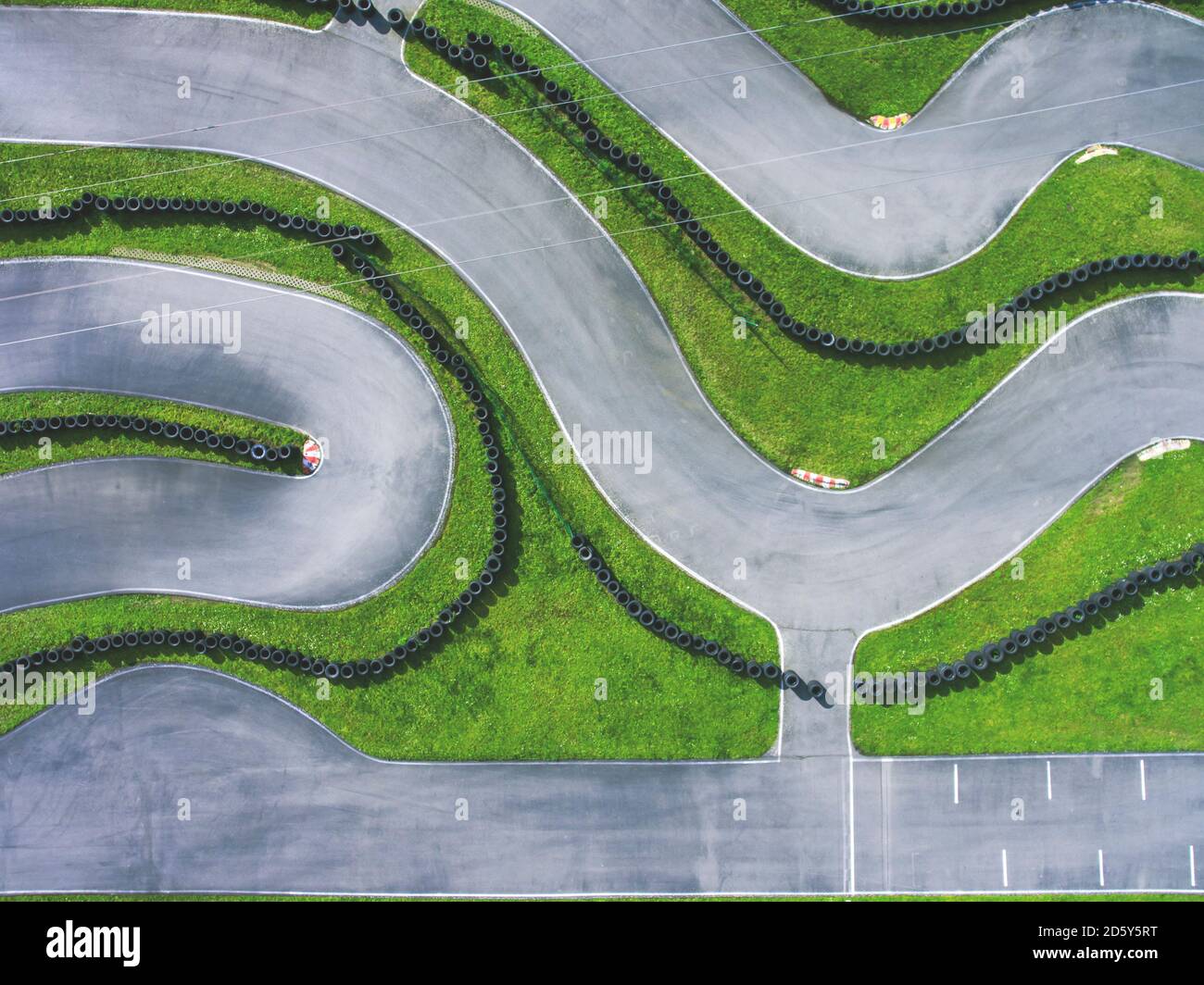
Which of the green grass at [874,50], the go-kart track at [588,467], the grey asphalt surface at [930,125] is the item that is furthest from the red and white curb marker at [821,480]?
the green grass at [874,50]

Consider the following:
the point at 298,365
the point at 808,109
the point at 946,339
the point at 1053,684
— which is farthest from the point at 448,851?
the point at 808,109

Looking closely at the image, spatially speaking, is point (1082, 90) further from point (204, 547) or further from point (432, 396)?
point (204, 547)
